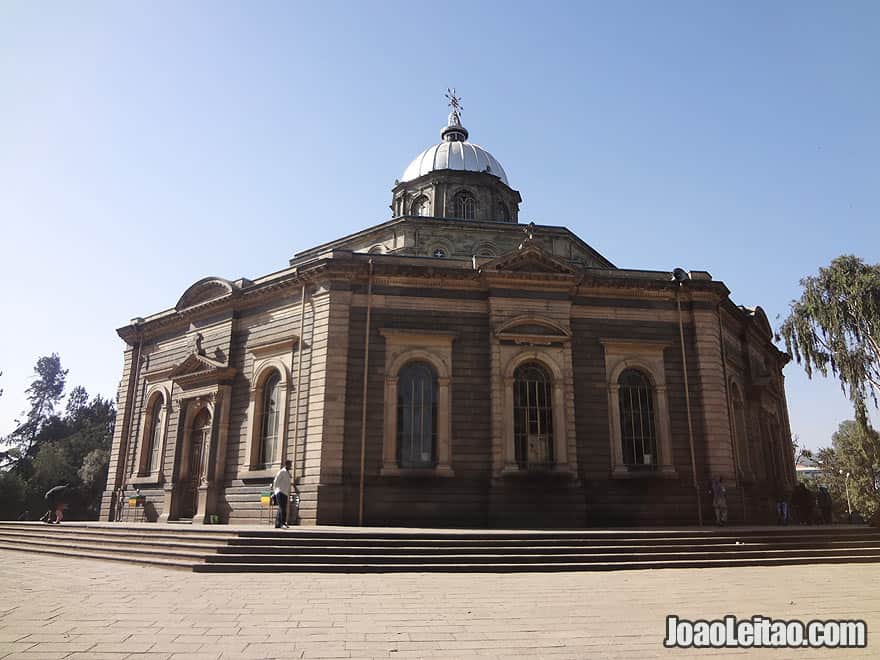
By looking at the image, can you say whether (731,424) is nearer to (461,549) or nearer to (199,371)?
(461,549)

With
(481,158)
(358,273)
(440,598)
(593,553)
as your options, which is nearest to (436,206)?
(481,158)

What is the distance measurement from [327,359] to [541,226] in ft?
39.6

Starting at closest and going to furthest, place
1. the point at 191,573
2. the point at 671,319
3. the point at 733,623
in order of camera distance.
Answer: the point at 733,623, the point at 191,573, the point at 671,319

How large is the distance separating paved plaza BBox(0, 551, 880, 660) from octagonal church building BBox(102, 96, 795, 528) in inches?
250

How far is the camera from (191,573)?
1147 cm

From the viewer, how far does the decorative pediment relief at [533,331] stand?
19281 millimetres

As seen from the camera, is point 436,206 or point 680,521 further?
point 436,206

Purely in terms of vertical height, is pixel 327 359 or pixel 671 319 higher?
pixel 671 319

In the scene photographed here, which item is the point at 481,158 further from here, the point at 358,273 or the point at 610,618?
the point at 610,618

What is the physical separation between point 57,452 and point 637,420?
47.9m

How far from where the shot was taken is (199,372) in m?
22.0

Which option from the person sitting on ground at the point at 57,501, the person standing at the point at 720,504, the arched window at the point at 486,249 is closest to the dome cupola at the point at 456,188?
the arched window at the point at 486,249

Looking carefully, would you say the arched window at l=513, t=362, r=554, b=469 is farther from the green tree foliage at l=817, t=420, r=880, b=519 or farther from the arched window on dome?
the green tree foliage at l=817, t=420, r=880, b=519

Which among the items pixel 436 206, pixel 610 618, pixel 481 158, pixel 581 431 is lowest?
pixel 610 618
